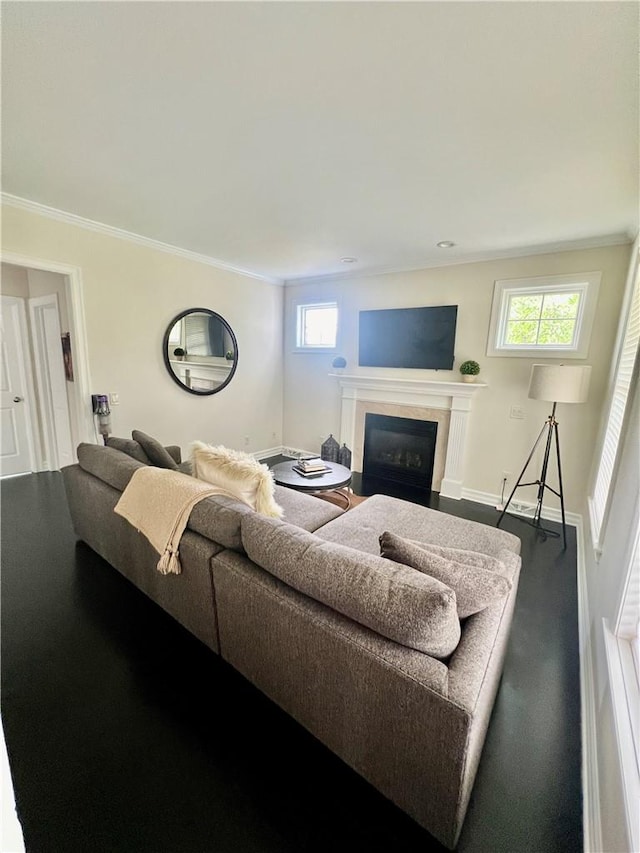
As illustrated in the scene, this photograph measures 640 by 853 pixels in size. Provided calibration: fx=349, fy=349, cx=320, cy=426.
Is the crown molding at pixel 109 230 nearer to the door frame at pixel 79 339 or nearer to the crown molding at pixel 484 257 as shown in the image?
the door frame at pixel 79 339

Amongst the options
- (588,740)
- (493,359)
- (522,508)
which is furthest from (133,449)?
(522,508)

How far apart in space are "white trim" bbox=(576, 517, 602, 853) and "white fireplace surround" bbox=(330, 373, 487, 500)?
180 centimetres

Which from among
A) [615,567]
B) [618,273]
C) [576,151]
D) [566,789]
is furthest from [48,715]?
[618,273]

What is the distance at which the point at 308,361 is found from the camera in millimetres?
5129

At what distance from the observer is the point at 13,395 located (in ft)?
13.0

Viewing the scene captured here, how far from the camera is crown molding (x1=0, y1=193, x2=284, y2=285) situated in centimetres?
275

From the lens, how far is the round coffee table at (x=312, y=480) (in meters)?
2.90

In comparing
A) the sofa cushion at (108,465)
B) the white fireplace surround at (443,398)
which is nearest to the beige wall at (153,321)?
the sofa cushion at (108,465)

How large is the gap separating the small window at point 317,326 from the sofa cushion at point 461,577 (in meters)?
3.88

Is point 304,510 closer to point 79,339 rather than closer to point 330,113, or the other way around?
point 330,113

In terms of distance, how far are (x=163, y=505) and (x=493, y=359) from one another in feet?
11.2

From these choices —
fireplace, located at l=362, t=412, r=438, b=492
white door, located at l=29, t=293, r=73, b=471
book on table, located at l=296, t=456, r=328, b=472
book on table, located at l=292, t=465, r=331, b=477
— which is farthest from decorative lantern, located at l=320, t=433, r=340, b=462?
white door, located at l=29, t=293, r=73, b=471

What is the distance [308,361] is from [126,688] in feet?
13.8

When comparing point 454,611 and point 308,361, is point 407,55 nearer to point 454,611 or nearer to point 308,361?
point 454,611
